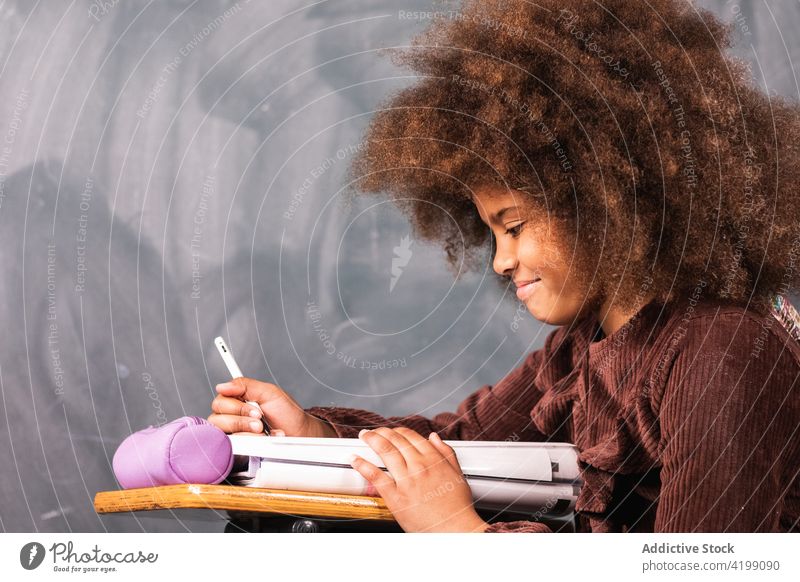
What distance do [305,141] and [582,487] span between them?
0.68 meters

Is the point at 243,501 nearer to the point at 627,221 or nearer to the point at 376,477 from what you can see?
the point at 376,477

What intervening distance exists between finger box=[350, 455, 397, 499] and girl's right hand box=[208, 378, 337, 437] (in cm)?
24

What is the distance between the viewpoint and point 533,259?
1167 millimetres

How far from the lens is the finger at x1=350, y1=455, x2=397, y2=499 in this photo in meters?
0.95

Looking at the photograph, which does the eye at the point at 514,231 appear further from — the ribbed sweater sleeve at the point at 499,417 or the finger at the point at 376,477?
the finger at the point at 376,477

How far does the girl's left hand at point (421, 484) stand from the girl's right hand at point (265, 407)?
20 centimetres

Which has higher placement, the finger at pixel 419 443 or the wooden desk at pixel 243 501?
the finger at pixel 419 443

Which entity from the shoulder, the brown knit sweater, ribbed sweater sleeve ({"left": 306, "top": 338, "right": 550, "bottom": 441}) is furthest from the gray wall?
Result: the shoulder

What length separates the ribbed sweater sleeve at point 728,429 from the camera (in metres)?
0.95

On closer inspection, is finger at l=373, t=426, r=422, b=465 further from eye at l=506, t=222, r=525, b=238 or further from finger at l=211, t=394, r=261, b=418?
eye at l=506, t=222, r=525, b=238

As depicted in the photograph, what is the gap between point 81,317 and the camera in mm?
1378

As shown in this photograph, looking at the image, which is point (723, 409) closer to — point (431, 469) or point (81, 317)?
point (431, 469)

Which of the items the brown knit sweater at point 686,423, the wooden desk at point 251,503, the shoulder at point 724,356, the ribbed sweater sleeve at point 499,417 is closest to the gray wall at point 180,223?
the ribbed sweater sleeve at point 499,417
